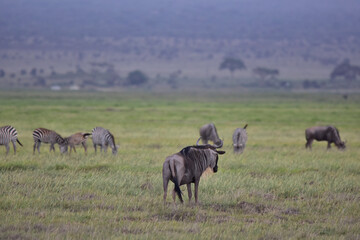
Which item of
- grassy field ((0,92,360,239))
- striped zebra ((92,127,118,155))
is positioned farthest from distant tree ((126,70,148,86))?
striped zebra ((92,127,118,155))

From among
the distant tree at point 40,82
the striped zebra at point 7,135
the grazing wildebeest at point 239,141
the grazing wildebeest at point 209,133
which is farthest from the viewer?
the distant tree at point 40,82

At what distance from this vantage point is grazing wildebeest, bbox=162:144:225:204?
31.0ft

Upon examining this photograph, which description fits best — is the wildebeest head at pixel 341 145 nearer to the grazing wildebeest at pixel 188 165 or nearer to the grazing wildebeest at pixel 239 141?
the grazing wildebeest at pixel 239 141

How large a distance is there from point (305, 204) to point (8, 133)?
9776 mm

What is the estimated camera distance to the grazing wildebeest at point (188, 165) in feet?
31.0

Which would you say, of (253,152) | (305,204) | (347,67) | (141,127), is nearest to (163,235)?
(305,204)

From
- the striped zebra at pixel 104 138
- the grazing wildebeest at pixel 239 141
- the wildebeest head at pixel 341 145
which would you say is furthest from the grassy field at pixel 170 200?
the wildebeest head at pixel 341 145

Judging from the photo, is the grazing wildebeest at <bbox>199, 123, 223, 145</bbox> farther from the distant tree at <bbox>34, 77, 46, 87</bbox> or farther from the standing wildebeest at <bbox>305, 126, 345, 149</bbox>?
the distant tree at <bbox>34, 77, 46, 87</bbox>

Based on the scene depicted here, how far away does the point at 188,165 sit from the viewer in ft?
31.6

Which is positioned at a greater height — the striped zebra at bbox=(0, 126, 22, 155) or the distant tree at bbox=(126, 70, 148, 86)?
the distant tree at bbox=(126, 70, 148, 86)

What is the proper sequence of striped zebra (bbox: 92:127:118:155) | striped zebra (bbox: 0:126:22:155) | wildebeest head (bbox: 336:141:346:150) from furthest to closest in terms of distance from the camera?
1. wildebeest head (bbox: 336:141:346:150)
2. striped zebra (bbox: 92:127:118:155)
3. striped zebra (bbox: 0:126:22:155)

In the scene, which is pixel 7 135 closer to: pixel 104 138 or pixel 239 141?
pixel 104 138

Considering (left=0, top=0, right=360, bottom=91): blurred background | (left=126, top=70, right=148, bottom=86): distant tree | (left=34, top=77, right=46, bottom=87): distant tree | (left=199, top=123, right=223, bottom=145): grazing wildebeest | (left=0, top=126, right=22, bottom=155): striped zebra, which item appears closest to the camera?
(left=0, top=126, right=22, bottom=155): striped zebra

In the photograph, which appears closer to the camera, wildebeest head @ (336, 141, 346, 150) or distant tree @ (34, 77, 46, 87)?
wildebeest head @ (336, 141, 346, 150)
